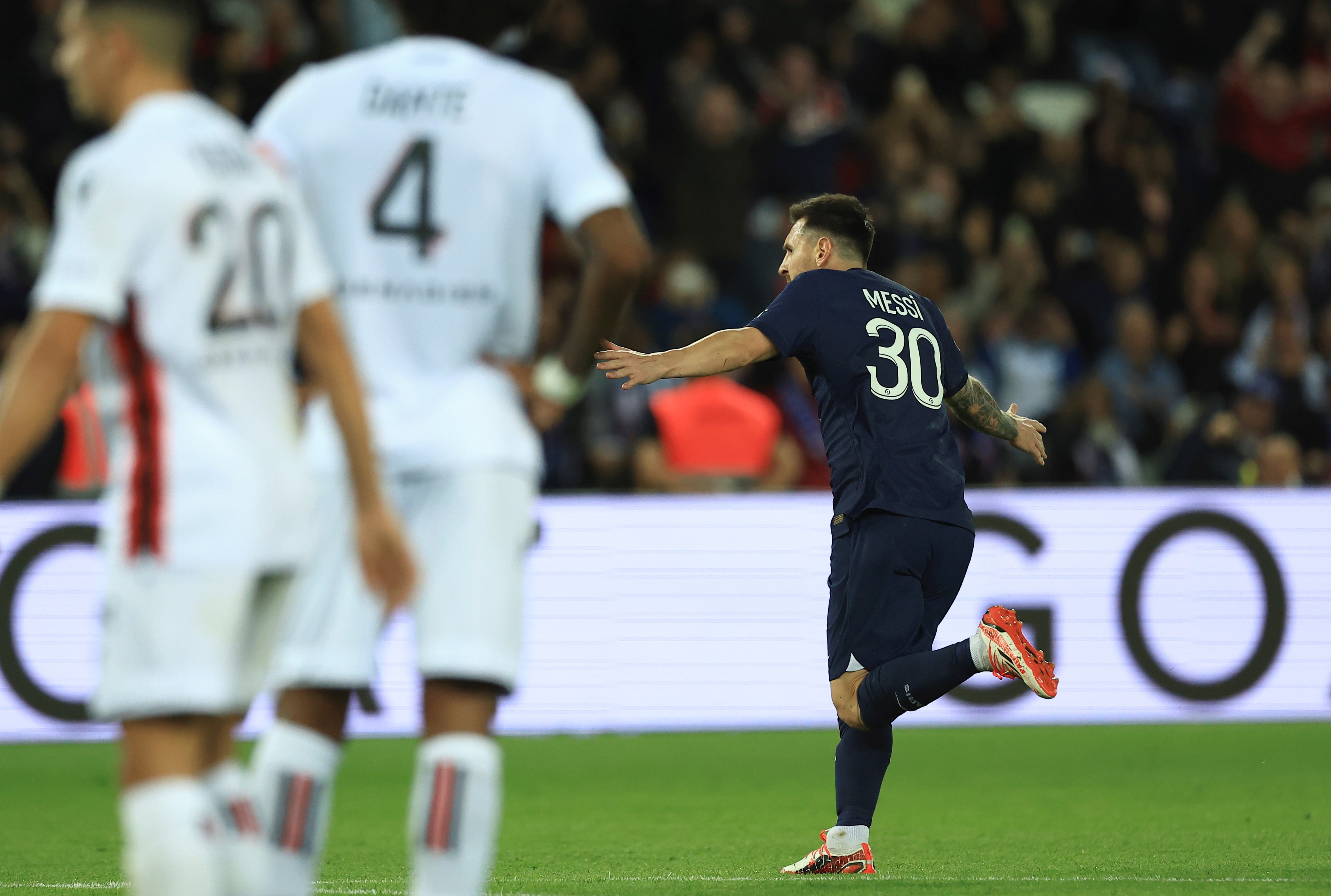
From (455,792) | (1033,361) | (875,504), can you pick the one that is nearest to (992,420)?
(875,504)

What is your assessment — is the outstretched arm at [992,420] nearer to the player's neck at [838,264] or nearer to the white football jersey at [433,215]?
the player's neck at [838,264]

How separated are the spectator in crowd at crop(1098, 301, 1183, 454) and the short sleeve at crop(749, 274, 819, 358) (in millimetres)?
7717

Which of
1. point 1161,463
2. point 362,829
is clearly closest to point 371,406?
point 362,829

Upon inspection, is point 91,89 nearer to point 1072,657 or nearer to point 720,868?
Result: point 720,868

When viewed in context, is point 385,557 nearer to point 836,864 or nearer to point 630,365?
point 630,365

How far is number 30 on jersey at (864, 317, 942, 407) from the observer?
5.98 metres

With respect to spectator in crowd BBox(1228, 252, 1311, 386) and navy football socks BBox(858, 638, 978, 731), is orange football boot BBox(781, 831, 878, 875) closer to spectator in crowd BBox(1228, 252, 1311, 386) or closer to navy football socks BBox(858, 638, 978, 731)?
navy football socks BBox(858, 638, 978, 731)

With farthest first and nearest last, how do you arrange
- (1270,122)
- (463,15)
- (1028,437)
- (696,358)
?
(1270,122), (1028,437), (696,358), (463,15)

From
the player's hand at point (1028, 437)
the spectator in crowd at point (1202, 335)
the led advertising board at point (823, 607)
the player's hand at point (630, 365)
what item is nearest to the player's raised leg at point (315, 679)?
the player's hand at point (630, 365)

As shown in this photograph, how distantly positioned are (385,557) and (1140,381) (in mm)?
11090

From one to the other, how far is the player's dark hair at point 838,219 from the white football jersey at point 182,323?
3029 millimetres

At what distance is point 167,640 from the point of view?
127 inches

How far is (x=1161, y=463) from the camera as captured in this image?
12.9 metres

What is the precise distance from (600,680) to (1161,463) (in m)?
4.81
